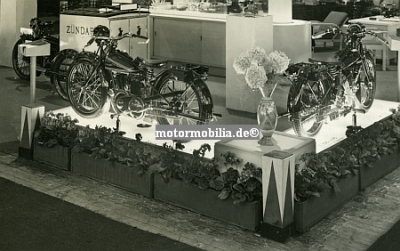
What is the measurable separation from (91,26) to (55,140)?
9.71ft

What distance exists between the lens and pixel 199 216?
Answer: 4.76 metres

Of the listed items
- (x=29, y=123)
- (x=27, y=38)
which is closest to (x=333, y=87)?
(x=29, y=123)

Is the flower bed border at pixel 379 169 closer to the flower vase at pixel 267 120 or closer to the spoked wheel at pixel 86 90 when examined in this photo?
the flower vase at pixel 267 120

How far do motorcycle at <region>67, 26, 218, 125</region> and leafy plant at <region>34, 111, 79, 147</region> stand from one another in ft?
1.93

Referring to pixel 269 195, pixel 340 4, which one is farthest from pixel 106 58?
pixel 340 4

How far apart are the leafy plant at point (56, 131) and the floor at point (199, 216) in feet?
0.78

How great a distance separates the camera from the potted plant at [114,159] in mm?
5133

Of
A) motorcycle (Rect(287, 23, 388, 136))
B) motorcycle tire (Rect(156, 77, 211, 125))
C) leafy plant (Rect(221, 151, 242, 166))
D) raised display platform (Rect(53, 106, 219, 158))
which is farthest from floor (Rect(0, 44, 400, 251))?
motorcycle tire (Rect(156, 77, 211, 125))

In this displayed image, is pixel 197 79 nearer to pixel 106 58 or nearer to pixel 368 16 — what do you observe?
pixel 106 58

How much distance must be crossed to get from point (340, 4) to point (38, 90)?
4992mm

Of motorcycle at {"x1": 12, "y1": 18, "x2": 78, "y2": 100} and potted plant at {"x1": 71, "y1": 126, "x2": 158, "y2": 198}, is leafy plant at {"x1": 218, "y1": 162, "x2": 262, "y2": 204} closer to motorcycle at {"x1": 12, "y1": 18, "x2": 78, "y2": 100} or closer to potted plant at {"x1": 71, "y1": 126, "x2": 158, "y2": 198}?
potted plant at {"x1": 71, "y1": 126, "x2": 158, "y2": 198}

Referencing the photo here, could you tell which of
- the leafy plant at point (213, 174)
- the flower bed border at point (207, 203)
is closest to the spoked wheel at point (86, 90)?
the leafy plant at point (213, 174)

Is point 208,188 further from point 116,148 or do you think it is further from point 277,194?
point 116,148

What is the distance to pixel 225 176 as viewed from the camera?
461 centimetres
